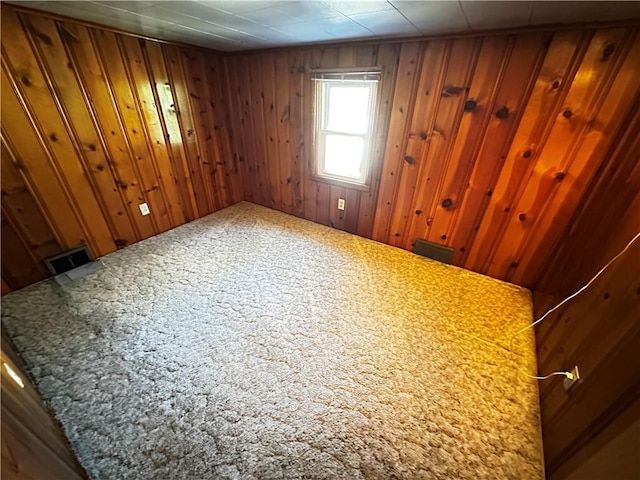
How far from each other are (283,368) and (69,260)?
7.15ft

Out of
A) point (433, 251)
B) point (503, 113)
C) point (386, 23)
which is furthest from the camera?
point (433, 251)

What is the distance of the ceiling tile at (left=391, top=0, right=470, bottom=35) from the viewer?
1316 mm

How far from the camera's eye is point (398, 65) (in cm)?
213

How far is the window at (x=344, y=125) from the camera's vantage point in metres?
2.40


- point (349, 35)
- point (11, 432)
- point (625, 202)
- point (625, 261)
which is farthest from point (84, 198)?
point (625, 202)

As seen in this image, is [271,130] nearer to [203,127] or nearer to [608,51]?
[203,127]

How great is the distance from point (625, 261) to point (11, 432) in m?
2.16

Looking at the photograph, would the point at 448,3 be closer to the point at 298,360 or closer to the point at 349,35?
the point at 349,35

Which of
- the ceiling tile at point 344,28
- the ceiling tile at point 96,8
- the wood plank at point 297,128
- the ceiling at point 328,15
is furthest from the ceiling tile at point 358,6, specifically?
the ceiling tile at point 96,8

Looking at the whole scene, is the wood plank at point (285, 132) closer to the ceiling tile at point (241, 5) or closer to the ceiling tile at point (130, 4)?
the ceiling tile at point (241, 5)

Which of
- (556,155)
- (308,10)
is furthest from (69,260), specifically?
(556,155)

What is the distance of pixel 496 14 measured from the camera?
1.42 m

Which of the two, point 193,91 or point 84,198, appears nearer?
point 84,198

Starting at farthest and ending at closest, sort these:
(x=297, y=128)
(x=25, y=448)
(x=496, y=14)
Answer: (x=297, y=128), (x=496, y=14), (x=25, y=448)
